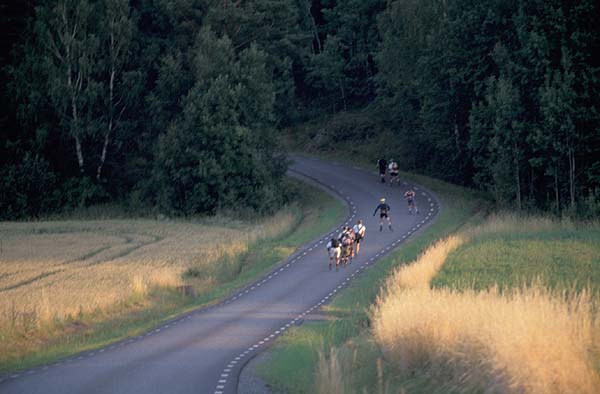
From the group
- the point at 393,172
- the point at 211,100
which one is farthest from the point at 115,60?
the point at 393,172

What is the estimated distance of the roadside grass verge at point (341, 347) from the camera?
1858cm

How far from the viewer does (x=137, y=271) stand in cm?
4022

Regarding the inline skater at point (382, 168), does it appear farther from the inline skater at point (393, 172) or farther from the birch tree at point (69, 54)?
the birch tree at point (69, 54)

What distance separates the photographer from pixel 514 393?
13.7 m

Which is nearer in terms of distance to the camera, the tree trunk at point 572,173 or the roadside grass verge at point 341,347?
the roadside grass verge at point 341,347

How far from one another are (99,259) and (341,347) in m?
26.3

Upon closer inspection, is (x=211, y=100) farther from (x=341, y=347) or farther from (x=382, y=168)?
(x=341, y=347)

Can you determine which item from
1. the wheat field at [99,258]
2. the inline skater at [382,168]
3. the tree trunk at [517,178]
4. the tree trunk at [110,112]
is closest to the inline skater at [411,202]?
the tree trunk at [517,178]

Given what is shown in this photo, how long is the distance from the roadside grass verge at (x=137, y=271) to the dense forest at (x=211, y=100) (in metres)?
5.37

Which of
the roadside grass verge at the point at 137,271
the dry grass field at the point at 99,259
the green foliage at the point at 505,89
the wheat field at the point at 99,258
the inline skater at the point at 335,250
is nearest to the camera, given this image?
the roadside grass verge at the point at 137,271

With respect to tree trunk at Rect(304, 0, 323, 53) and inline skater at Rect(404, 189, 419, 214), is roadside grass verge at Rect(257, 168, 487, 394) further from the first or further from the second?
tree trunk at Rect(304, 0, 323, 53)

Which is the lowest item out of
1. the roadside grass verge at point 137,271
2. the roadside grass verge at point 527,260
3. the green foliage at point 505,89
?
the roadside grass verge at point 137,271

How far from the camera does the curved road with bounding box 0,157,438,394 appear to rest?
20.3 metres

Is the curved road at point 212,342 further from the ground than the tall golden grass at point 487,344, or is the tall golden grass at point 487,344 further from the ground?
the tall golden grass at point 487,344
